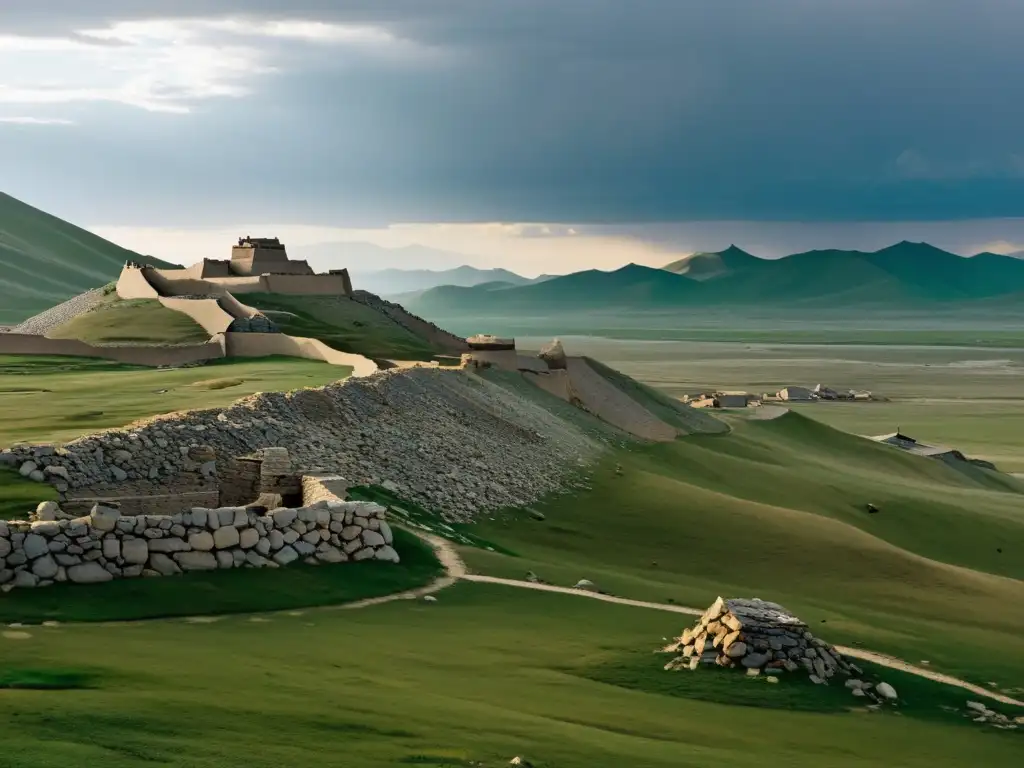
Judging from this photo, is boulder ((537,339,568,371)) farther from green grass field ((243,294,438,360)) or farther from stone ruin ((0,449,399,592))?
stone ruin ((0,449,399,592))

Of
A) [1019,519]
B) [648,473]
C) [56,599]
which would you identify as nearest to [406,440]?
[648,473]

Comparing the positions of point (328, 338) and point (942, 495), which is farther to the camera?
point (328, 338)

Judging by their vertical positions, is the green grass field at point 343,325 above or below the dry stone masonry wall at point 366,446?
above

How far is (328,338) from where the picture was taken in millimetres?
69812

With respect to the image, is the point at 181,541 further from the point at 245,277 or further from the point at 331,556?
the point at 245,277

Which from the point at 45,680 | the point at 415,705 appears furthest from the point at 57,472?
the point at 415,705

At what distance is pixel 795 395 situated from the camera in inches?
4860

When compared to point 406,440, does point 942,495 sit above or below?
below

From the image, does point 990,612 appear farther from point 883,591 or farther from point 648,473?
point 648,473

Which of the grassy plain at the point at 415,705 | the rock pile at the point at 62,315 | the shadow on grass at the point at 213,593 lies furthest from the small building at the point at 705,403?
the grassy plain at the point at 415,705

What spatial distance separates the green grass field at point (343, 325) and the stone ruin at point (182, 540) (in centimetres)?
4179

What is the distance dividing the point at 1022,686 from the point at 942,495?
123 feet

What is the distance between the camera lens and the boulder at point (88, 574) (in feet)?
64.9

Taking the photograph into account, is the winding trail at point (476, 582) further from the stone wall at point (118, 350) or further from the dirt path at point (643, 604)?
the stone wall at point (118, 350)
